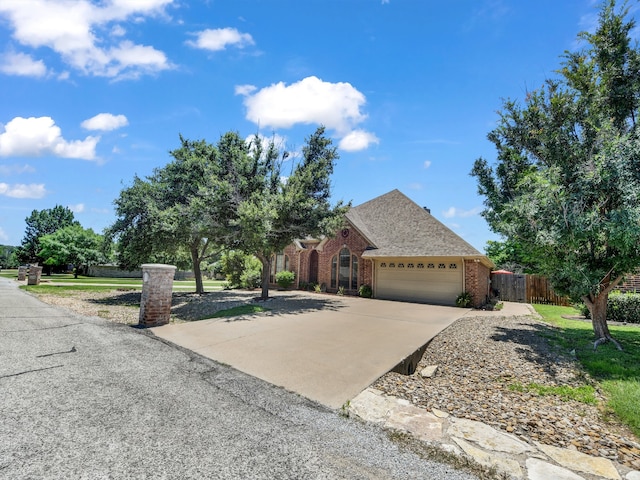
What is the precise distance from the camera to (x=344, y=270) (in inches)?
773

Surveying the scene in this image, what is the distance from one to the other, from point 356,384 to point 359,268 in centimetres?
1428

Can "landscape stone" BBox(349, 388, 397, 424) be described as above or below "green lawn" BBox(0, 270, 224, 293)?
above

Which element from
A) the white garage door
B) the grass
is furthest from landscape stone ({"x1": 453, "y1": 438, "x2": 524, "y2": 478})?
the white garage door

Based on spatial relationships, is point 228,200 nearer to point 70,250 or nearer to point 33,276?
point 33,276

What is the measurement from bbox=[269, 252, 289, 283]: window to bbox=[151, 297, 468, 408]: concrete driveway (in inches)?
475

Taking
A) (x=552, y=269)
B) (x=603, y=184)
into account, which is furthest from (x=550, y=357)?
(x=603, y=184)

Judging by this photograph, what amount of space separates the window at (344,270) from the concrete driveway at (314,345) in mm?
8060

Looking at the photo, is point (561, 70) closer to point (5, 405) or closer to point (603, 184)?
point (603, 184)

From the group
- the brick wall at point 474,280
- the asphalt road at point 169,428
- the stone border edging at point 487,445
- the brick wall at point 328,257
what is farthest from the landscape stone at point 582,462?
the brick wall at point 328,257

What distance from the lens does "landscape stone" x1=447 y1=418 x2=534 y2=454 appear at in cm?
311

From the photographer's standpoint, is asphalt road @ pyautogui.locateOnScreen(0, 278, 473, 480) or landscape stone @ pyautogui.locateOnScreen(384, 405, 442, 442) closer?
asphalt road @ pyautogui.locateOnScreen(0, 278, 473, 480)

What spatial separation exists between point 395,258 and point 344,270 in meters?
3.64

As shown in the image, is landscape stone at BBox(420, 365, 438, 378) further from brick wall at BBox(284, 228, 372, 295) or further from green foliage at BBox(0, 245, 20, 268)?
green foliage at BBox(0, 245, 20, 268)

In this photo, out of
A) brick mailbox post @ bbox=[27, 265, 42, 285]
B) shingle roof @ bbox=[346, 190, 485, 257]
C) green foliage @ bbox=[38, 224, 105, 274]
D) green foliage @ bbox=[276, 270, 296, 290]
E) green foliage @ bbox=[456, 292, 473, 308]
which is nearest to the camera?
green foliage @ bbox=[456, 292, 473, 308]
